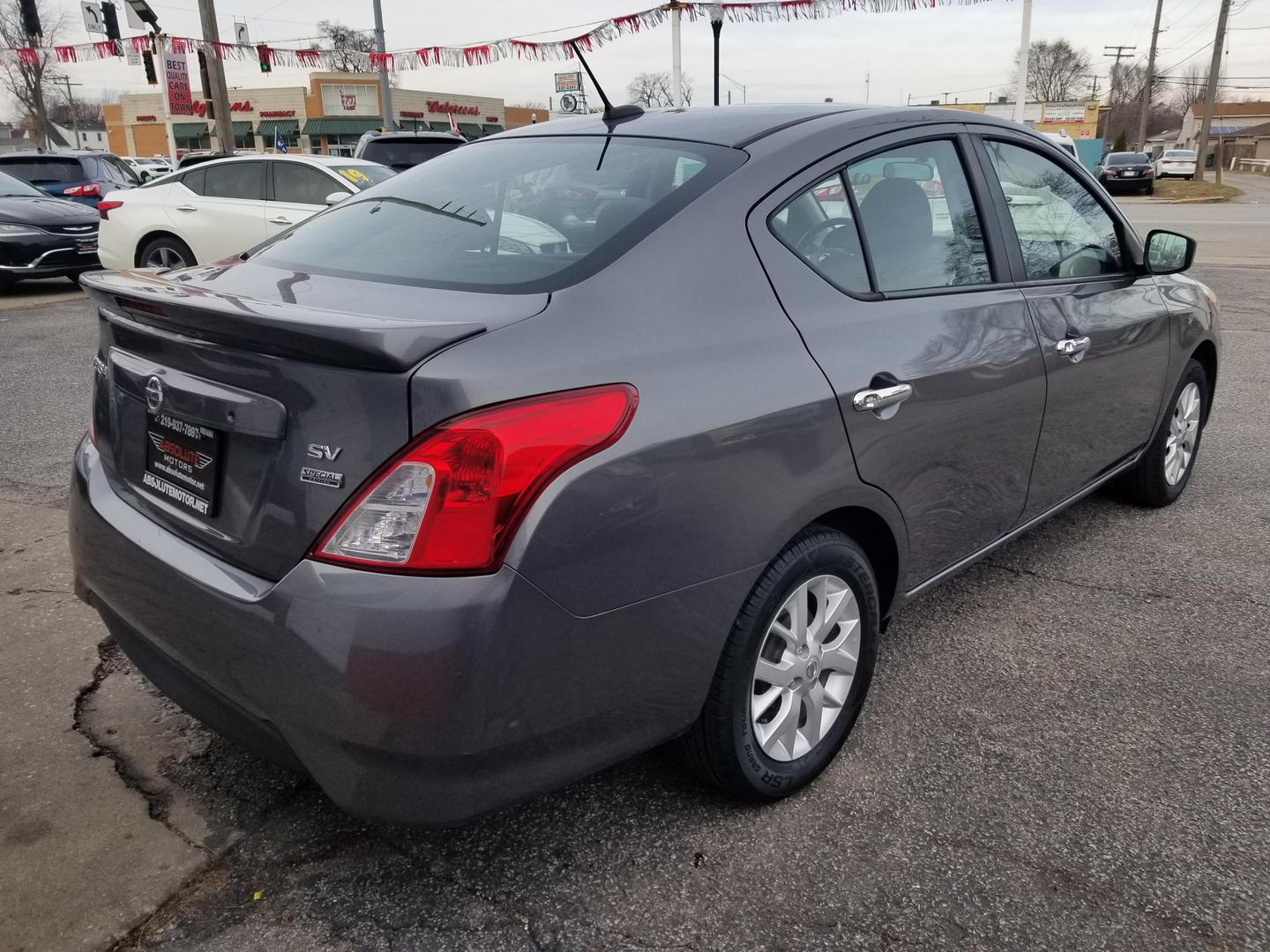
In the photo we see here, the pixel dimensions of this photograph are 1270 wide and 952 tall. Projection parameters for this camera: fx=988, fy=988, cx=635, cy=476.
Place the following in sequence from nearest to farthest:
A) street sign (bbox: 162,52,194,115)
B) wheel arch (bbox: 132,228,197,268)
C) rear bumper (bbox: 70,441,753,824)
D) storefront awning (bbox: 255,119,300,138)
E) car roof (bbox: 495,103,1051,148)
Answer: rear bumper (bbox: 70,441,753,824)
car roof (bbox: 495,103,1051,148)
wheel arch (bbox: 132,228,197,268)
street sign (bbox: 162,52,194,115)
storefront awning (bbox: 255,119,300,138)

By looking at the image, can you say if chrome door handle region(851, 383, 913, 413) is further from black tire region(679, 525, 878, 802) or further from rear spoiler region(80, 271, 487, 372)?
rear spoiler region(80, 271, 487, 372)

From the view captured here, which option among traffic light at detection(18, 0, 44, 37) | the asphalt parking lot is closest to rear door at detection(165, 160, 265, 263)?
the asphalt parking lot

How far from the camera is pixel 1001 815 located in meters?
2.35

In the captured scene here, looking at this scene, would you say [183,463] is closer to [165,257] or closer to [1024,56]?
[165,257]

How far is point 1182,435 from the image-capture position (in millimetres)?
4391

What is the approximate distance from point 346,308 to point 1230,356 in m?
7.92

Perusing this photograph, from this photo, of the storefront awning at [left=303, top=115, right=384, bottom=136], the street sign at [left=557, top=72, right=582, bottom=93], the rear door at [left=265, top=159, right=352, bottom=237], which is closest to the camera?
the rear door at [left=265, top=159, right=352, bottom=237]

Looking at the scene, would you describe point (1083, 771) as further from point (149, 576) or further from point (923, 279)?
point (149, 576)

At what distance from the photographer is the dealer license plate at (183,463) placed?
1951mm

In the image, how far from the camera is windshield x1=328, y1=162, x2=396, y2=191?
393 inches

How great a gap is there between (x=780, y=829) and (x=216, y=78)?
873 inches

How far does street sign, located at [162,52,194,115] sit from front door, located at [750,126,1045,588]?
73.5 ft

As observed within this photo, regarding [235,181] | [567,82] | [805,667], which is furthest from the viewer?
[567,82]

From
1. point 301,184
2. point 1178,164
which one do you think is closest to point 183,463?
point 301,184
